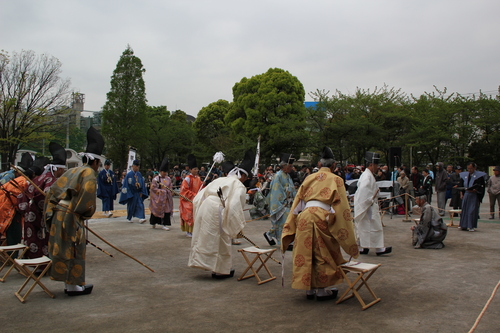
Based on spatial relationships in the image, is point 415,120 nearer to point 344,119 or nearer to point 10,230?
point 344,119

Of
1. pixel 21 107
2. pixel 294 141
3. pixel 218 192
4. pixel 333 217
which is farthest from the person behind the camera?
pixel 294 141

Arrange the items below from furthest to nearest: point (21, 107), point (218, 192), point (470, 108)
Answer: point (470, 108), point (21, 107), point (218, 192)

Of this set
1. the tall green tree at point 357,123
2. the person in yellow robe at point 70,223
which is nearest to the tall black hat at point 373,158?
the person in yellow robe at point 70,223

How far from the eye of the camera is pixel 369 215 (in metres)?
8.30

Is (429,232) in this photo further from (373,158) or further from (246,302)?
(246,302)

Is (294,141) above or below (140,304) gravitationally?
above

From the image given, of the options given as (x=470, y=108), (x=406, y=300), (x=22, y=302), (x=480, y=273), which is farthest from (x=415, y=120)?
(x=22, y=302)

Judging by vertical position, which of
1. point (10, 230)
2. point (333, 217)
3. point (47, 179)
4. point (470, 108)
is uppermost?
point (470, 108)

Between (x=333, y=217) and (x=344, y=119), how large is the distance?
2393 cm

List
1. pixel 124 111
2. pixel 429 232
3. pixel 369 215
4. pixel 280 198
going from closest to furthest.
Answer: pixel 369 215 → pixel 429 232 → pixel 280 198 → pixel 124 111

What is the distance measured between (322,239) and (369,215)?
3.45 meters

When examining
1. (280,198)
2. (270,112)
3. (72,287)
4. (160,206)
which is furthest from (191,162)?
(270,112)

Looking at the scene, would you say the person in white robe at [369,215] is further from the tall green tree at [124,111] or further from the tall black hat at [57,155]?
the tall green tree at [124,111]

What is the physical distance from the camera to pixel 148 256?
27.0ft
